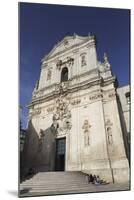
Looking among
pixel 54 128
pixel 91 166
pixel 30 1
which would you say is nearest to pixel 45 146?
pixel 54 128

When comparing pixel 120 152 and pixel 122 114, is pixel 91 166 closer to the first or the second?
pixel 120 152

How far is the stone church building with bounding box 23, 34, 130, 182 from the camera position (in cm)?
664

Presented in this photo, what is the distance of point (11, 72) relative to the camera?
637cm

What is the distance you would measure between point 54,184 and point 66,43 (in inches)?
122

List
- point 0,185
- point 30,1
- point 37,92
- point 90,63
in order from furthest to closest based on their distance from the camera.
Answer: point 90,63, point 37,92, point 30,1, point 0,185

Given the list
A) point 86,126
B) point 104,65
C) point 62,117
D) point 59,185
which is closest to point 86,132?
point 86,126

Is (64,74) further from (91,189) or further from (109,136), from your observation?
(91,189)

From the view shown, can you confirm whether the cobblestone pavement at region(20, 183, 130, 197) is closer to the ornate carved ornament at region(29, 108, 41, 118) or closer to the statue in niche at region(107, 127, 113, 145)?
the statue in niche at region(107, 127, 113, 145)

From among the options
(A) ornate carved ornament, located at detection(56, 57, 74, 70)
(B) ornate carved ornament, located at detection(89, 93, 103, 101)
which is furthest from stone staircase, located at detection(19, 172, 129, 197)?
(A) ornate carved ornament, located at detection(56, 57, 74, 70)

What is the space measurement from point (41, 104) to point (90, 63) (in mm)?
1551

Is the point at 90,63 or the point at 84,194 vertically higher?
the point at 90,63

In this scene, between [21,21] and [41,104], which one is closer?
[21,21]

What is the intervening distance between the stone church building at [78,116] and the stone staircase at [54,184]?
6.7 inches

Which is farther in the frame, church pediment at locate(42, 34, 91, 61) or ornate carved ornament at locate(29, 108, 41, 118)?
church pediment at locate(42, 34, 91, 61)
